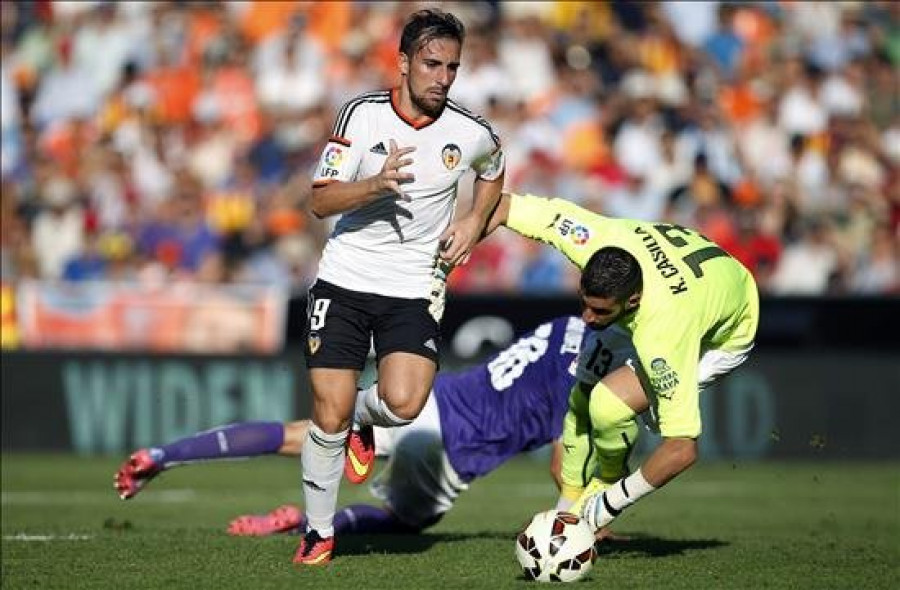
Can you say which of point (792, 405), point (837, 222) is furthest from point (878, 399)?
point (837, 222)

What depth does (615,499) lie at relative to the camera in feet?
30.6

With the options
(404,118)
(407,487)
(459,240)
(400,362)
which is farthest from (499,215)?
(407,487)

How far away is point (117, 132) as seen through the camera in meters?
21.1

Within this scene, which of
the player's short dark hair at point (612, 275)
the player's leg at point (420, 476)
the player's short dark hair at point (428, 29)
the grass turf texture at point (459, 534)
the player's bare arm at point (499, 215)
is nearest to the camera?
the player's short dark hair at point (612, 275)

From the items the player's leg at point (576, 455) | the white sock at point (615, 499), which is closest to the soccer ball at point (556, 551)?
the white sock at point (615, 499)

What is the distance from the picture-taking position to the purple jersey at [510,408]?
11156mm

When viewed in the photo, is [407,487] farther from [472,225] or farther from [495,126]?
[495,126]

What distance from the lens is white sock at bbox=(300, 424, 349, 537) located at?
9.56 m

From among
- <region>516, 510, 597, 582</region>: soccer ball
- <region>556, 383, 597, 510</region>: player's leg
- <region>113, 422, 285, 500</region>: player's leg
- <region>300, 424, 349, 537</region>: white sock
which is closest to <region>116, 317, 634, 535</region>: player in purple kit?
<region>113, 422, 285, 500</region>: player's leg

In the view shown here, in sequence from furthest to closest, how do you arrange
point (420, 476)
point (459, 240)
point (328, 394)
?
point (420, 476), point (459, 240), point (328, 394)

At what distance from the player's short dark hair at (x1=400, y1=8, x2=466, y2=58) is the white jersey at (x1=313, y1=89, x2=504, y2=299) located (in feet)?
1.06

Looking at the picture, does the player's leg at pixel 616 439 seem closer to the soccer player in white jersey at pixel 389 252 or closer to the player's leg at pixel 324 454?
the soccer player in white jersey at pixel 389 252

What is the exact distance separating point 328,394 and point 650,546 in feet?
8.59

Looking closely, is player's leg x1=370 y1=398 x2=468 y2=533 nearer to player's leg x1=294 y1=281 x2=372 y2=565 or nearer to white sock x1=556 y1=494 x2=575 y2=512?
white sock x1=556 y1=494 x2=575 y2=512
